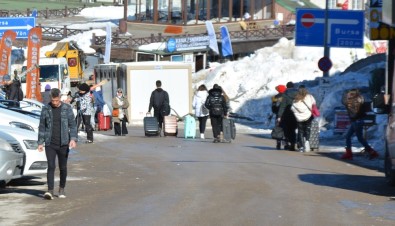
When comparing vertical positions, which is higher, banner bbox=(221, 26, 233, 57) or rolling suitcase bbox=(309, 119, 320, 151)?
banner bbox=(221, 26, 233, 57)

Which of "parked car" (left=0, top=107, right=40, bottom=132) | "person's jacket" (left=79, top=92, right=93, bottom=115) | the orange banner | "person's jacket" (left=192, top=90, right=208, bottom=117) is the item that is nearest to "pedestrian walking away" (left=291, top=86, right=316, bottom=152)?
"person's jacket" (left=192, top=90, right=208, bottom=117)

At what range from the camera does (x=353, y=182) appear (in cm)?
1725

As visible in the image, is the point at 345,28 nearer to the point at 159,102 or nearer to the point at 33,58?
the point at 33,58

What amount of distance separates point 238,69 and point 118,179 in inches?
1353

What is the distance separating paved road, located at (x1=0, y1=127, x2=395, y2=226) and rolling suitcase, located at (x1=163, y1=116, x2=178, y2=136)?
5.69 metres

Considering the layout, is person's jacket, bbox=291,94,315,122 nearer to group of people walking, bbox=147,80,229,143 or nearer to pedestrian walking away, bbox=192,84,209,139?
group of people walking, bbox=147,80,229,143

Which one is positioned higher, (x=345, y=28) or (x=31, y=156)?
(x=345, y=28)

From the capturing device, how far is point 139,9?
72.2m

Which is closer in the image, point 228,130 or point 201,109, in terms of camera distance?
point 228,130

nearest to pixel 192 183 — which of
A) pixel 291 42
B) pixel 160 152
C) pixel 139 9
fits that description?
pixel 160 152

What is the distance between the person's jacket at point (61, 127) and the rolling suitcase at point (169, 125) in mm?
15451

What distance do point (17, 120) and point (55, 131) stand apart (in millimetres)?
5096

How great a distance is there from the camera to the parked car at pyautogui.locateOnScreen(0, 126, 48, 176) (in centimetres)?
1547

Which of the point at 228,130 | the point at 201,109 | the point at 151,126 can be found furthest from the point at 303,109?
the point at 151,126
